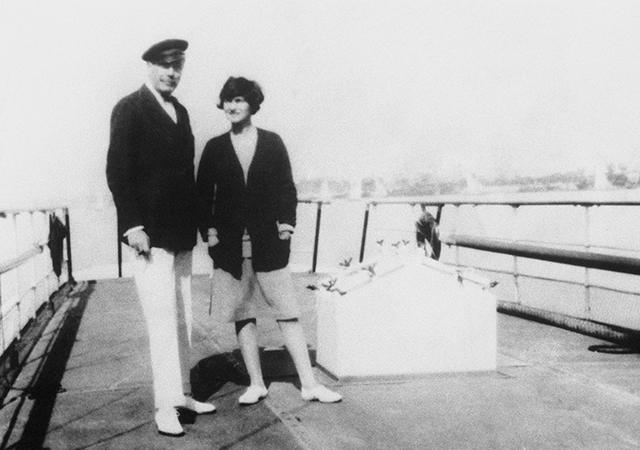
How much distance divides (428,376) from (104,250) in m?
59.6

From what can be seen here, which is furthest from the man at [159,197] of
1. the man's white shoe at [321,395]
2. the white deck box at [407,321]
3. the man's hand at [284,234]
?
the white deck box at [407,321]

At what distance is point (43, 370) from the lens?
169 inches

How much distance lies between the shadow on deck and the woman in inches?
11.8

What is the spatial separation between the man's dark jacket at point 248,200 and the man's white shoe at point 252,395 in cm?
58

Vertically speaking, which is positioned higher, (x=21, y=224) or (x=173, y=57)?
(x=173, y=57)

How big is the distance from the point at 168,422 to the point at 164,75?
1503 mm

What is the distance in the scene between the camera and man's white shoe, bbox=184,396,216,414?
10.7ft

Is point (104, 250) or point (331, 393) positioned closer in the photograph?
point (331, 393)

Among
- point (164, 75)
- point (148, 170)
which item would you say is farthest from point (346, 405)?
point (164, 75)

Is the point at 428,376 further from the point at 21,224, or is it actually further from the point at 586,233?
the point at 21,224

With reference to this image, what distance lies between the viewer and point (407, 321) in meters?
3.75

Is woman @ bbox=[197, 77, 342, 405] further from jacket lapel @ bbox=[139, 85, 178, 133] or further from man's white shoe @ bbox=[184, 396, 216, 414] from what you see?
jacket lapel @ bbox=[139, 85, 178, 133]

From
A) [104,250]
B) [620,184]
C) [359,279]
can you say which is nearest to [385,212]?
[359,279]

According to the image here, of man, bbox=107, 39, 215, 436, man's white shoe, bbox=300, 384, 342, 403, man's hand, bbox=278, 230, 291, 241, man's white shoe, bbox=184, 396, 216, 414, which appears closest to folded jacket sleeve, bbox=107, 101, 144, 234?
man, bbox=107, 39, 215, 436
